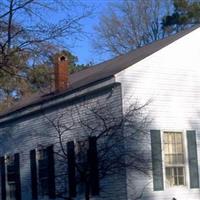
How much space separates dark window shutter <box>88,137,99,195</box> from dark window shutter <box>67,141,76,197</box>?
918 mm

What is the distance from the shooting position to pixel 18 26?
608 inches

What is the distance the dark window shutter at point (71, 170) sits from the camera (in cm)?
2070

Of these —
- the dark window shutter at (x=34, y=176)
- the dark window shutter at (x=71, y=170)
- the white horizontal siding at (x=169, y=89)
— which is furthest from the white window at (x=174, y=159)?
the dark window shutter at (x=34, y=176)

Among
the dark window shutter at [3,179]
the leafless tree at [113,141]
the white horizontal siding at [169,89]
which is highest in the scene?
the white horizontal siding at [169,89]

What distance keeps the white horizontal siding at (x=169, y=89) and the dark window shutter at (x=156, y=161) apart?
0.19 m

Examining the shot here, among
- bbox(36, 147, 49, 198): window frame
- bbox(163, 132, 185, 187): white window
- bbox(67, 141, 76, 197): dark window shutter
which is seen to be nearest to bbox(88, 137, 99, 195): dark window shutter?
bbox(67, 141, 76, 197): dark window shutter

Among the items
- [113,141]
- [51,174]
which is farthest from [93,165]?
[51,174]

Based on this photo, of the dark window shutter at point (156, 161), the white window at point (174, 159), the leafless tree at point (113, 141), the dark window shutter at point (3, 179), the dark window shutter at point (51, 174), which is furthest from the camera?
the dark window shutter at point (3, 179)

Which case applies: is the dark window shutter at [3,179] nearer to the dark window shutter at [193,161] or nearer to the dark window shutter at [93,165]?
the dark window shutter at [93,165]

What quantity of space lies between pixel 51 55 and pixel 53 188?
766 cm

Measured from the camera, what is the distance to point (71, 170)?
2083cm

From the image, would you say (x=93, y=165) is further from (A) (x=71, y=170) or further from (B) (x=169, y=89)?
(B) (x=169, y=89)

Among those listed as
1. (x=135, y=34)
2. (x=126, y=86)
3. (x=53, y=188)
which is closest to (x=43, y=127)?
(x=53, y=188)

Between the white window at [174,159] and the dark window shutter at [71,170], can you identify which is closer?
the white window at [174,159]
